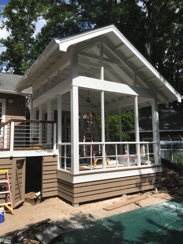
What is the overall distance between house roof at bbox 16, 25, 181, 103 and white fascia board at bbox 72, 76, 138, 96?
30.9 inches

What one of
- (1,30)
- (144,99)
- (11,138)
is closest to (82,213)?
(11,138)

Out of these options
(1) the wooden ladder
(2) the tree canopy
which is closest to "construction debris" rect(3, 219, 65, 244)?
(1) the wooden ladder

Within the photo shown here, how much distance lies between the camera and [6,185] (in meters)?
7.10

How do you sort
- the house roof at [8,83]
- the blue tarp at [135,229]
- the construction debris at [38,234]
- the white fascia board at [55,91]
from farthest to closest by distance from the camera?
the house roof at [8,83] → the white fascia board at [55,91] → the blue tarp at [135,229] → the construction debris at [38,234]

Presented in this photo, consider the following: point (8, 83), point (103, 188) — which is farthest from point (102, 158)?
point (8, 83)

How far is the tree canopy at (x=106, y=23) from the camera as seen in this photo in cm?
2134

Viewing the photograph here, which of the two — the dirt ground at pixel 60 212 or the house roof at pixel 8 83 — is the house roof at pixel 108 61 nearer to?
the house roof at pixel 8 83

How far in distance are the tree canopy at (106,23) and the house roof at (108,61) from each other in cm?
1258

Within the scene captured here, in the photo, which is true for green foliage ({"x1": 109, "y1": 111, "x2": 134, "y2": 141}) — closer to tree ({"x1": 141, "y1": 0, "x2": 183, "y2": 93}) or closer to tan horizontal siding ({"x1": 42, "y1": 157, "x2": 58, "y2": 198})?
tan horizontal siding ({"x1": 42, "y1": 157, "x2": 58, "y2": 198})

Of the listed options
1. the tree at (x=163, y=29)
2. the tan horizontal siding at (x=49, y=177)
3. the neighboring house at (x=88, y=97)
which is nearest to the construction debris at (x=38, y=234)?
the neighboring house at (x=88, y=97)

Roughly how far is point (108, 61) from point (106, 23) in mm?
14449

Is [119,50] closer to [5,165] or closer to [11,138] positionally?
[11,138]

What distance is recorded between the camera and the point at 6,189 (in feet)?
23.6

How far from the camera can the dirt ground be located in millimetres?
5707
